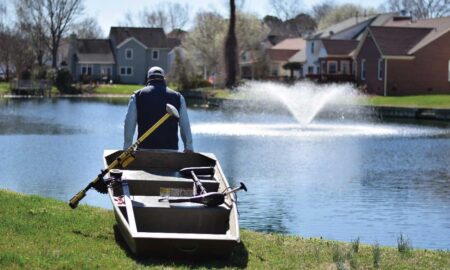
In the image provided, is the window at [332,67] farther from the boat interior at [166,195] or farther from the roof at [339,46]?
the boat interior at [166,195]

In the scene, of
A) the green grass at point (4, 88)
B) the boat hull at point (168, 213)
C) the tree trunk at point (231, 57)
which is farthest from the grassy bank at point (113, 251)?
the green grass at point (4, 88)

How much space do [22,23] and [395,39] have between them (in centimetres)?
5229

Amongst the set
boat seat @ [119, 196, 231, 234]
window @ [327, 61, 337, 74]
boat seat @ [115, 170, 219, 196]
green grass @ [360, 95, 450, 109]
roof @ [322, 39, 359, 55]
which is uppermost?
→ roof @ [322, 39, 359, 55]

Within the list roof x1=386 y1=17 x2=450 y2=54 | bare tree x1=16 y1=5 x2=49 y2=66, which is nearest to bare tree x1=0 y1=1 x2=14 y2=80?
bare tree x1=16 y1=5 x2=49 y2=66

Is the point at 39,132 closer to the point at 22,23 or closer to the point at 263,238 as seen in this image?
the point at 263,238

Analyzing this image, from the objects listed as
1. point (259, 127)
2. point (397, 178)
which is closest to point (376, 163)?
point (397, 178)

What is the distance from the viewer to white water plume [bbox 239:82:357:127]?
154 ft

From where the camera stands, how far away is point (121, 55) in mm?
101125

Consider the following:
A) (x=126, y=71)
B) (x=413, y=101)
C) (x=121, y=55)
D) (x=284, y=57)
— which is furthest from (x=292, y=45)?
(x=413, y=101)

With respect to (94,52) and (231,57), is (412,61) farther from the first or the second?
(94,52)

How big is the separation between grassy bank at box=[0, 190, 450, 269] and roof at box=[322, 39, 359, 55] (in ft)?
202

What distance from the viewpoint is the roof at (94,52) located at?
101m

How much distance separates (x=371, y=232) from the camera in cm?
1426

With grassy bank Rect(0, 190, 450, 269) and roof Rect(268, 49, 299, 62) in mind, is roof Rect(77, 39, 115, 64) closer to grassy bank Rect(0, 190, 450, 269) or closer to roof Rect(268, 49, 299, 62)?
roof Rect(268, 49, 299, 62)
